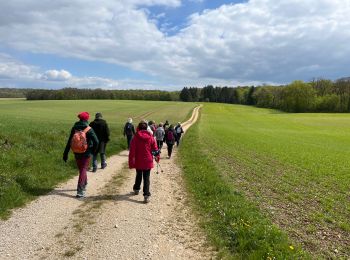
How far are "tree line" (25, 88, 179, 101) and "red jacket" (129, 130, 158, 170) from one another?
14720 centimetres

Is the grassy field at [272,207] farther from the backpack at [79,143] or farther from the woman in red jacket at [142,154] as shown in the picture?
the backpack at [79,143]

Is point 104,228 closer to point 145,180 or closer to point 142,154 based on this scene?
point 145,180

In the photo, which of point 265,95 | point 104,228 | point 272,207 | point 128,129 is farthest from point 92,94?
point 104,228

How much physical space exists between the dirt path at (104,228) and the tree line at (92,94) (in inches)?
5809

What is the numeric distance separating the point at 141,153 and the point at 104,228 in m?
3.13

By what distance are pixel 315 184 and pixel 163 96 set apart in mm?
165499

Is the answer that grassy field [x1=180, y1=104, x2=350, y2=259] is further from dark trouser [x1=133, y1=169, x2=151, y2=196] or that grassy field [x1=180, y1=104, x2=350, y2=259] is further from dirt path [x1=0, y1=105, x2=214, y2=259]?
dark trouser [x1=133, y1=169, x2=151, y2=196]

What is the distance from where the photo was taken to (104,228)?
8.03 meters

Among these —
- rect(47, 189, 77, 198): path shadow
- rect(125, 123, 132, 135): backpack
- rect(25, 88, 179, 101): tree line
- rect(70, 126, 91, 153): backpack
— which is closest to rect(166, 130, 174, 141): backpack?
rect(125, 123, 132, 135): backpack

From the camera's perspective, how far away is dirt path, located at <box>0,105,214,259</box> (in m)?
6.96

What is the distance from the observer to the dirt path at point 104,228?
22.8 feet

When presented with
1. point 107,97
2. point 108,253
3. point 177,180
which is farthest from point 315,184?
point 107,97

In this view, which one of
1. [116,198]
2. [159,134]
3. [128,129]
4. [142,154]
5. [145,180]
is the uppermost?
[142,154]

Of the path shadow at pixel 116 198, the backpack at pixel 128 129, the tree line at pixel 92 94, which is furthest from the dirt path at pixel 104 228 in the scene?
the tree line at pixel 92 94
